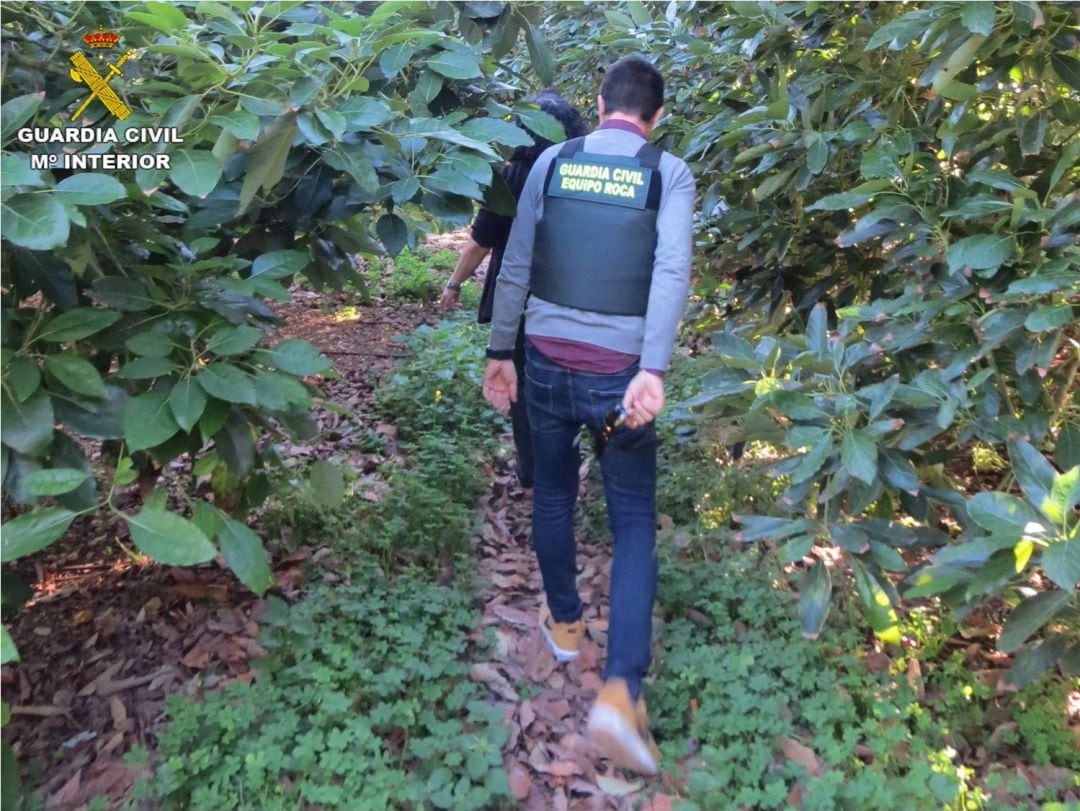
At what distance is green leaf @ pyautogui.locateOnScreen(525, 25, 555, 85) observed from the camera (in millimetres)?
2906

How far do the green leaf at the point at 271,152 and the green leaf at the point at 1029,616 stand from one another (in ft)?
6.57

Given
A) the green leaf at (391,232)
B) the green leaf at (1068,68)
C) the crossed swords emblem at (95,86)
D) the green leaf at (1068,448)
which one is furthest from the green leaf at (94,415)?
the green leaf at (1068,68)

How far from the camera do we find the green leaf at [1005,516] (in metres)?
1.71

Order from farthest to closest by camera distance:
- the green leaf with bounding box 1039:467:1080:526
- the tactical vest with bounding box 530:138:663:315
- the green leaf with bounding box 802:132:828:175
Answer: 1. the green leaf with bounding box 802:132:828:175
2. the tactical vest with bounding box 530:138:663:315
3. the green leaf with bounding box 1039:467:1080:526

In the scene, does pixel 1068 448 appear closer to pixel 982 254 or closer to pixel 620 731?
pixel 982 254

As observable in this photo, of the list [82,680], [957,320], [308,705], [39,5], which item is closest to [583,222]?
[957,320]

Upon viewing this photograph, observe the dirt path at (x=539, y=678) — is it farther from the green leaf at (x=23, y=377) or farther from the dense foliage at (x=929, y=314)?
the green leaf at (x=23, y=377)

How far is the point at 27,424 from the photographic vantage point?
1.62 meters

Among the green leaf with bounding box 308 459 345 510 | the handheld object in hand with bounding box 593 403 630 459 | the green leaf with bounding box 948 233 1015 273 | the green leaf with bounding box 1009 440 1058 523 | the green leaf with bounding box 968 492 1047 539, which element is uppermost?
the green leaf with bounding box 948 233 1015 273

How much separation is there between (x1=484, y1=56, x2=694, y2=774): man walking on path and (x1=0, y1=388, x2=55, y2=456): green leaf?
1.32 meters

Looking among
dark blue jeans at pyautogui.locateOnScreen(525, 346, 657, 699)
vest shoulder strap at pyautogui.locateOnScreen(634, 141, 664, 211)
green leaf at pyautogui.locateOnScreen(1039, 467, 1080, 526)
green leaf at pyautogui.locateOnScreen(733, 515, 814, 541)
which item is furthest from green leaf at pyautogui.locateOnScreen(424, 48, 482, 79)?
green leaf at pyautogui.locateOnScreen(1039, 467, 1080, 526)

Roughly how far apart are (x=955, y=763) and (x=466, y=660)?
5.06 feet

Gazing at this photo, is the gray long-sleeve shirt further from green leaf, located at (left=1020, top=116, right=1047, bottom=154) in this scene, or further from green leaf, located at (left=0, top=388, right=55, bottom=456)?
green leaf, located at (left=0, top=388, right=55, bottom=456)

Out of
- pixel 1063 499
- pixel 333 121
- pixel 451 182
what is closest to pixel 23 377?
pixel 333 121
